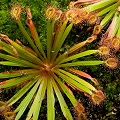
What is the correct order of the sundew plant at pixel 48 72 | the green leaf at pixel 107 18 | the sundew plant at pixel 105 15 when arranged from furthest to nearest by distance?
the green leaf at pixel 107 18 < the sundew plant at pixel 105 15 < the sundew plant at pixel 48 72

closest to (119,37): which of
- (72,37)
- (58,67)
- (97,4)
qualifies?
(97,4)

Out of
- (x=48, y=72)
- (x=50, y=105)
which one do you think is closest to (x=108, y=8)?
(x=48, y=72)

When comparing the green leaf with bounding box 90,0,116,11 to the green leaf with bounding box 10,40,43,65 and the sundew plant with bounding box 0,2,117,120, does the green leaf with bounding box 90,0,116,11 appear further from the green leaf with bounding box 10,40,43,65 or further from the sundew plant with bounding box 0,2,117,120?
the green leaf with bounding box 10,40,43,65

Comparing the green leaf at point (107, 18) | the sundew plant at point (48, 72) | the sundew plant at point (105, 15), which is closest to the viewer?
the sundew plant at point (48, 72)

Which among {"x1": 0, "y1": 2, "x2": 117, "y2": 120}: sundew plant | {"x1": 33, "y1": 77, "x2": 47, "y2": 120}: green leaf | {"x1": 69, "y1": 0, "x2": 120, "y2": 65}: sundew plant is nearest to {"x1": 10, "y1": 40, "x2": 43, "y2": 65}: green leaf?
{"x1": 0, "y1": 2, "x2": 117, "y2": 120}: sundew plant

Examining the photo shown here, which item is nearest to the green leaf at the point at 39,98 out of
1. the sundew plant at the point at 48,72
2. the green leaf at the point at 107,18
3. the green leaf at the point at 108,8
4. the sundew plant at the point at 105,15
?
the sundew plant at the point at 48,72

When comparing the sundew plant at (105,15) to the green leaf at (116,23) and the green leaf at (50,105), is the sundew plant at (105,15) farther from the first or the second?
the green leaf at (50,105)

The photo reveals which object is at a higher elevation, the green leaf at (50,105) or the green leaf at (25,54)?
the green leaf at (25,54)

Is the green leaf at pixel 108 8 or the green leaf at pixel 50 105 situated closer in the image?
the green leaf at pixel 50 105

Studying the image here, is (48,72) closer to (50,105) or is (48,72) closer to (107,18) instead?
(50,105)
